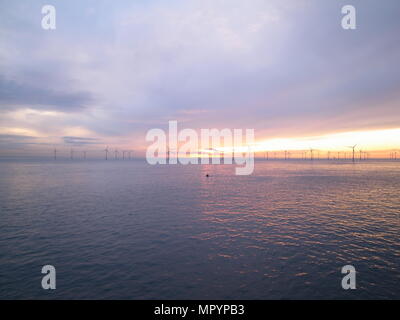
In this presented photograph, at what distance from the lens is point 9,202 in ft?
167

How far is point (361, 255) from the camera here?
23.1 meters

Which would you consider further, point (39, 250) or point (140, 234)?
point (140, 234)

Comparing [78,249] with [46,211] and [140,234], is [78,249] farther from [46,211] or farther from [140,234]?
[46,211]

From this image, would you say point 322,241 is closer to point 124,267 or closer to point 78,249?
point 124,267

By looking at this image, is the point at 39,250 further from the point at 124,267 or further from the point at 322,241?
the point at 322,241

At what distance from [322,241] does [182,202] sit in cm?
3330

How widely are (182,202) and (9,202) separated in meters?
43.1

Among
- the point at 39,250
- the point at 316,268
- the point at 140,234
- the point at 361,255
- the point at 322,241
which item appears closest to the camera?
the point at 316,268

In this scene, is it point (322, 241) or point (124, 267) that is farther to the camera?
point (322, 241)

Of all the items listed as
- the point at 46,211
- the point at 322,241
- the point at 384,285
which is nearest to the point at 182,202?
the point at 46,211
